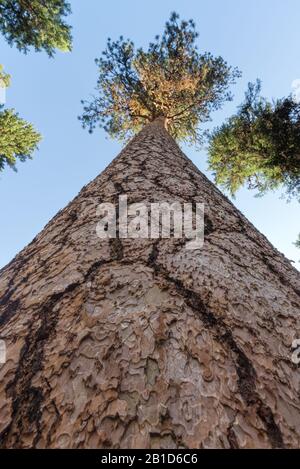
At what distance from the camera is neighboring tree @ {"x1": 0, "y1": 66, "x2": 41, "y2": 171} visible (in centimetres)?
809

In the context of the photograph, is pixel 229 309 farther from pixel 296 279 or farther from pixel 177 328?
pixel 296 279

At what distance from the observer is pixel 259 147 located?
878 cm

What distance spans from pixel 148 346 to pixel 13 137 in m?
8.97

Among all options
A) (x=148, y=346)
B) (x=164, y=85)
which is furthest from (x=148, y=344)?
(x=164, y=85)

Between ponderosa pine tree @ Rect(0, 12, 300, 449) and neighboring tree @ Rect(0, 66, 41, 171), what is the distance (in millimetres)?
8129

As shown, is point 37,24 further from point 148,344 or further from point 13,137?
point 148,344

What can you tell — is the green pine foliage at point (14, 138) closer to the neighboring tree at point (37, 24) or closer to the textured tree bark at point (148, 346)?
the neighboring tree at point (37, 24)

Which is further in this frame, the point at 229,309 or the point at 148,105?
the point at 148,105

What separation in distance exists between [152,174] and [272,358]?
125 centimetres

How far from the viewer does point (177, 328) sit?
75cm

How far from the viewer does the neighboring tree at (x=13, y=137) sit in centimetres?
809

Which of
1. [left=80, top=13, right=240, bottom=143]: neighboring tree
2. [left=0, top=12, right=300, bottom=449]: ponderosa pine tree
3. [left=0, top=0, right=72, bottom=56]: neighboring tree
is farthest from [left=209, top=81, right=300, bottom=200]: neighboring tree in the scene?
[left=0, top=12, right=300, bottom=449]: ponderosa pine tree

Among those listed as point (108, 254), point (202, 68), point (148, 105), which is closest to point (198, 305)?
point (108, 254)
